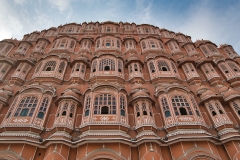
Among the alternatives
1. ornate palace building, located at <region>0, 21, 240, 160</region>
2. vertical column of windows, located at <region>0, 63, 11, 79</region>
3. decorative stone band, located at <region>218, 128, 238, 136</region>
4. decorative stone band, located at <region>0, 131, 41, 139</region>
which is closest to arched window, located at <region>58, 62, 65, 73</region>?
ornate palace building, located at <region>0, 21, 240, 160</region>

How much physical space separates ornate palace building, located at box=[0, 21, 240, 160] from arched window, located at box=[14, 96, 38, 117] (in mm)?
78

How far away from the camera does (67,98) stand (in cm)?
1636

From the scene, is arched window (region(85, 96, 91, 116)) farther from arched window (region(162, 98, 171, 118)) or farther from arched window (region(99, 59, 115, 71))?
arched window (region(162, 98, 171, 118))

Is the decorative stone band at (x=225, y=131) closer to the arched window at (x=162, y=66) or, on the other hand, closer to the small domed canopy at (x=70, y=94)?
the arched window at (x=162, y=66)

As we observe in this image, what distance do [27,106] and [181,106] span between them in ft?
43.0

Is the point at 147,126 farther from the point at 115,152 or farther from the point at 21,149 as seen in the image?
the point at 21,149

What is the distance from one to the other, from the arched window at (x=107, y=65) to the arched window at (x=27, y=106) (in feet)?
25.0

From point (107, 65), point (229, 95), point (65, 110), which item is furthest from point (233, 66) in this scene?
point (65, 110)

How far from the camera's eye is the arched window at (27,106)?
15.5m

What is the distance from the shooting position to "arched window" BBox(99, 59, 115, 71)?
69.2 feet

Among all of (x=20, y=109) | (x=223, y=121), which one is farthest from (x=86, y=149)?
(x=223, y=121)

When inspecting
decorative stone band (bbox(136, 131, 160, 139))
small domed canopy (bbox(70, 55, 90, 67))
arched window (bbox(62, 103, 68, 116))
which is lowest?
decorative stone band (bbox(136, 131, 160, 139))

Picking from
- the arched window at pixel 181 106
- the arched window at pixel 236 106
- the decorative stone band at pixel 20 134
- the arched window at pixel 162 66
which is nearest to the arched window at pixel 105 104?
the decorative stone band at pixel 20 134

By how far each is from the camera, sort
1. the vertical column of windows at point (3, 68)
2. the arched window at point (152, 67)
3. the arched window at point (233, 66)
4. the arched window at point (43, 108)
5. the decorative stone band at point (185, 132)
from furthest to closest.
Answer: the arched window at point (233, 66) → the arched window at point (152, 67) → the vertical column of windows at point (3, 68) → the arched window at point (43, 108) → the decorative stone band at point (185, 132)
